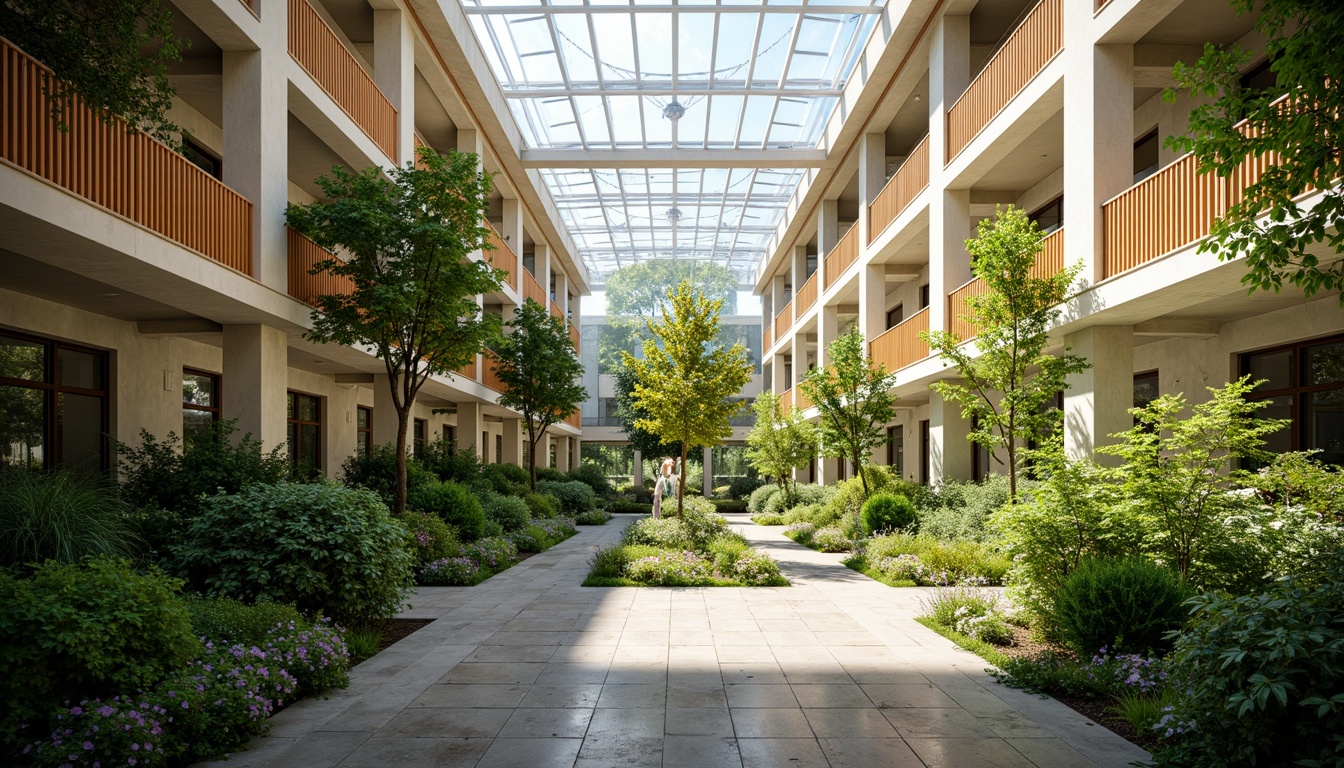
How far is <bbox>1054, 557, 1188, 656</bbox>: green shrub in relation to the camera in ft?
22.7

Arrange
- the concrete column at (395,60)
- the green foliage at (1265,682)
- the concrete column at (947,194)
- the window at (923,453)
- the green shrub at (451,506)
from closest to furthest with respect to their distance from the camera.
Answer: the green foliage at (1265,682), the green shrub at (451,506), the concrete column at (395,60), the concrete column at (947,194), the window at (923,453)

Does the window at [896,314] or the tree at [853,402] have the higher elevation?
the window at [896,314]

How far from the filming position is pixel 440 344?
13.9 metres

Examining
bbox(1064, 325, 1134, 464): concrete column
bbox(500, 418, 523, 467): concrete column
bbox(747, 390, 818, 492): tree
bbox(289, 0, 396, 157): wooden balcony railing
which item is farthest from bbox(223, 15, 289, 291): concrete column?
bbox(500, 418, 523, 467): concrete column

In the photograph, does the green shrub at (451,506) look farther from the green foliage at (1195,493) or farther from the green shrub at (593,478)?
the green shrub at (593,478)

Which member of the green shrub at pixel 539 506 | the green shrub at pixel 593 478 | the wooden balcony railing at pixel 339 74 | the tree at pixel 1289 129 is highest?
the wooden balcony railing at pixel 339 74

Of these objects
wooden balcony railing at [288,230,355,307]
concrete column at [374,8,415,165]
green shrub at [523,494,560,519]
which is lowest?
green shrub at [523,494,560,519]

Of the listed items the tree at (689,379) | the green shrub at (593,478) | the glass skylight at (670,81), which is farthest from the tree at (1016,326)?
the green shrub at (593,478)

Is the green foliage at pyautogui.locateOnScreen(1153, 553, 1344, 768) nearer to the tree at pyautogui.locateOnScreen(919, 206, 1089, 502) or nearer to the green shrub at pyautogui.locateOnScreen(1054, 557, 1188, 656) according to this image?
the green shrub at pyautogui.locateOnScreen(1054, 557, 1188, 656)

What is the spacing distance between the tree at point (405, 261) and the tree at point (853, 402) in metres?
9.08

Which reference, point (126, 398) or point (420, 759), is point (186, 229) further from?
point (420, 759)

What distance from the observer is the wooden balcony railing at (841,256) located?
81.6ft

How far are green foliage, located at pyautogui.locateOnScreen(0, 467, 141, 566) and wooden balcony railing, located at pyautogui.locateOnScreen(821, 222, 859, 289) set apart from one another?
2021 centimetres

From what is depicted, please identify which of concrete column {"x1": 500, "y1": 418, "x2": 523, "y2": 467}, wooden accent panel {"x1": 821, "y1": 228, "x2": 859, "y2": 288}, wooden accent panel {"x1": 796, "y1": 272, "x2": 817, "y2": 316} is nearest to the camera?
wooden accent panel {"x1": 821, "y1": 228, "x2": 859, "y2": 288}
